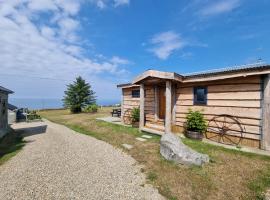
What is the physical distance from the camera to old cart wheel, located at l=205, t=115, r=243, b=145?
731 centimetres

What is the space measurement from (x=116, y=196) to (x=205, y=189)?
2.09 metres

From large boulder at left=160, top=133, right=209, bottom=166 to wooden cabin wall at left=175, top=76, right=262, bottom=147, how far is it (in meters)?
2.82

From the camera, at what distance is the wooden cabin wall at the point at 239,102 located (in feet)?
22.2

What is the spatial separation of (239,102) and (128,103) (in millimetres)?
8257

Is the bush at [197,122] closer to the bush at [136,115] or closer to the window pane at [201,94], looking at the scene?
the window pane at [201,94]

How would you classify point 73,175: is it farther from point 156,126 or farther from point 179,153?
point 156,126

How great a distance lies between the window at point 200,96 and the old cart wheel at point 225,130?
3.32ft

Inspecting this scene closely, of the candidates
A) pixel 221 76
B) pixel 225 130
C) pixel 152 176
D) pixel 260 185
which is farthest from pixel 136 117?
pixel 260 185

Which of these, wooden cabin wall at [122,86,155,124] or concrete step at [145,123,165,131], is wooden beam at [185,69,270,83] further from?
wooden cabin wall at [122,86,155,124]

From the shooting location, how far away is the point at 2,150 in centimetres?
740

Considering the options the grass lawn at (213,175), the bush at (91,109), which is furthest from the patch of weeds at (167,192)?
the bush at (91,109)

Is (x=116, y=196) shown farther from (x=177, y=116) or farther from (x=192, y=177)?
(x=177, y=116)

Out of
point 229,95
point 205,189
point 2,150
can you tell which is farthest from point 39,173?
point 229,95

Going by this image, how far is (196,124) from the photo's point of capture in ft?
26.7
